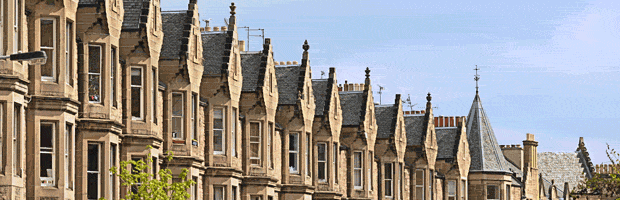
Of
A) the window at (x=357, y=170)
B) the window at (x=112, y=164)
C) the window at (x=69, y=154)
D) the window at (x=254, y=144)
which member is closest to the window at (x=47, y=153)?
the window at (x=69, y=154)

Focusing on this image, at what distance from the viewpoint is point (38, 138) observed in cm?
3834

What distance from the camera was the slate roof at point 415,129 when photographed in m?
77.5

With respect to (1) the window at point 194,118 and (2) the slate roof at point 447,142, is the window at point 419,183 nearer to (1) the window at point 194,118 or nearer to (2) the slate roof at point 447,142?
(2) the slate roof at point 447,142

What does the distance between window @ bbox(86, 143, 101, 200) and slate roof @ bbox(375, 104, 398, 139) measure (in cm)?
3147

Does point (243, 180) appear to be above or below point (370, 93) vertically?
below

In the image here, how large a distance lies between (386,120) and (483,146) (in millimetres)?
17287

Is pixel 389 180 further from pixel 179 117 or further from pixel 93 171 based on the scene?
pixel 93 171

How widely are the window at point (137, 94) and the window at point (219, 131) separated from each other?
6.96m

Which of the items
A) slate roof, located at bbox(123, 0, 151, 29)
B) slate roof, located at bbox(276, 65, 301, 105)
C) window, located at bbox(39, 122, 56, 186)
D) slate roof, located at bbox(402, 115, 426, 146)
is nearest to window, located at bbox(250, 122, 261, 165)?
slate roof, located at bbox(276, 65, 301, 105)

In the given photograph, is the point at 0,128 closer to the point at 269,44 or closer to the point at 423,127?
the point at 269,44

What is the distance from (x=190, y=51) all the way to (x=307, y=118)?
12.5 metres

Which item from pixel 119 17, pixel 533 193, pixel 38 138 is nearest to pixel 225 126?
pixel 119 17

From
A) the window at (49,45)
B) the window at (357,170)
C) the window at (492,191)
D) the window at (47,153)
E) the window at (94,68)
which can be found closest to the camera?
the window at (47,153)

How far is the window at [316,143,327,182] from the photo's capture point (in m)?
63.7
